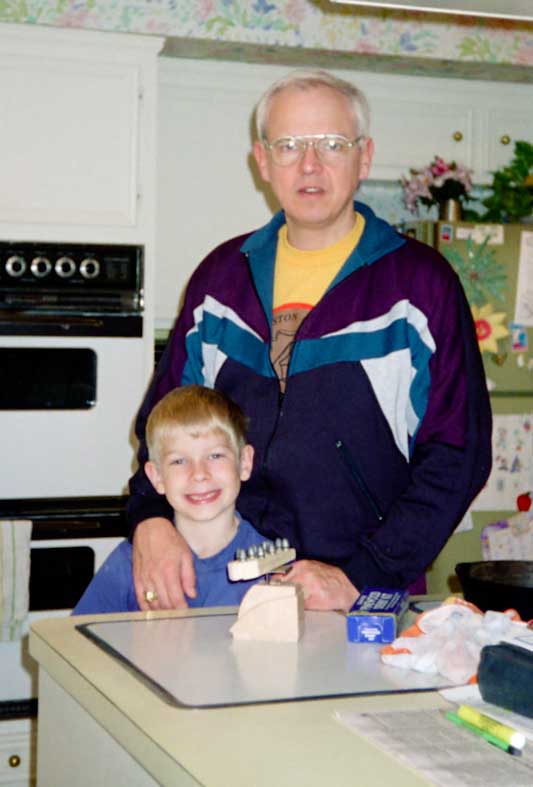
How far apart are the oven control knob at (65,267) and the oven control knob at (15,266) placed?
0.09m

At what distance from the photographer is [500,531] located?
11.6 feet

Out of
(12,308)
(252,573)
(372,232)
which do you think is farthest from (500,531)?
(252,573)

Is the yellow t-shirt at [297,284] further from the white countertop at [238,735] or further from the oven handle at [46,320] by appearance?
the oven handle at [46,320]

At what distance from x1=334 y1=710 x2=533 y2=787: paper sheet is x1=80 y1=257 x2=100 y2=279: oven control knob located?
7.79 feet

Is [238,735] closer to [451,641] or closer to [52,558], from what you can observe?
[451,641]

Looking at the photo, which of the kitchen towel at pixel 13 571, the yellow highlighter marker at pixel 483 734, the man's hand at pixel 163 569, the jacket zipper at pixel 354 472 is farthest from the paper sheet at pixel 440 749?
the kitchen towel at pixel 13 571

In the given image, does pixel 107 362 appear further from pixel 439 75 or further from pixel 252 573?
pixel 252 573

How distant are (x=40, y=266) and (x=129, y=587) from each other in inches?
66.7

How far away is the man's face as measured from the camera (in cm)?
186

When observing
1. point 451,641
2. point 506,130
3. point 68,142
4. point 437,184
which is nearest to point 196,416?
point 451,641

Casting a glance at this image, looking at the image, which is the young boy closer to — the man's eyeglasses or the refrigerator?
the man's eyeglasses

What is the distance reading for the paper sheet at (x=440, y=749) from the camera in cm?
91

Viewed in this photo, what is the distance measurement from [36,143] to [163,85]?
1.73 ft

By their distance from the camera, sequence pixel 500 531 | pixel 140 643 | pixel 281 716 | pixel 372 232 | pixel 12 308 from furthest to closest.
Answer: pixel 500 531
pixel 12 308
pixel 372 232
pixel 140 643
pixel 281 716
